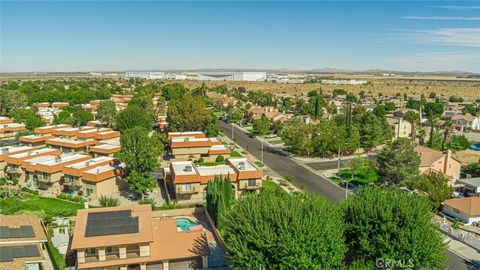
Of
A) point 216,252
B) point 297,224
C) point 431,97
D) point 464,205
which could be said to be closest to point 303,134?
point 464,205

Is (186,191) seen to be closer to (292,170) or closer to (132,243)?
(132,243)

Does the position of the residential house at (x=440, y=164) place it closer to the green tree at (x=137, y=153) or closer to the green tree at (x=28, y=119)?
the green tree at (x=137, y=153)

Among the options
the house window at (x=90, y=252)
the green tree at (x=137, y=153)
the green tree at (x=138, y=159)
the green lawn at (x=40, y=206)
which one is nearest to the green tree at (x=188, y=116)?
the green tree at (x=138, y=159)

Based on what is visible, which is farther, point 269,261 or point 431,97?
point 431,97

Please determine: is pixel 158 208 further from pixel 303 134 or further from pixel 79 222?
pixel 303 134

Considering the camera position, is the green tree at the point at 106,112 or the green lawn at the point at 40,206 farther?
the green tree at the point at 106,112

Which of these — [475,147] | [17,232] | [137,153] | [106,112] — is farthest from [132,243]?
[475,147]
